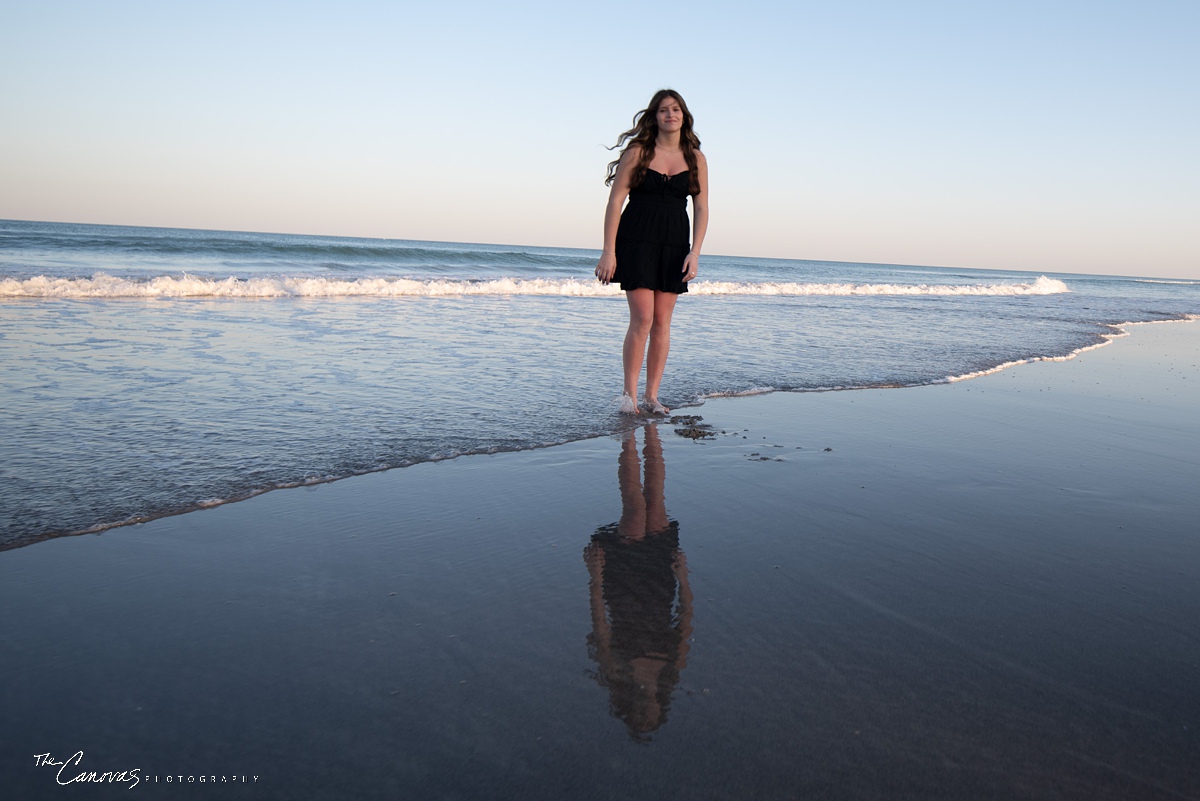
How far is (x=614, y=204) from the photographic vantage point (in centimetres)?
462

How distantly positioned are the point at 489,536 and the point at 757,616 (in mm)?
889

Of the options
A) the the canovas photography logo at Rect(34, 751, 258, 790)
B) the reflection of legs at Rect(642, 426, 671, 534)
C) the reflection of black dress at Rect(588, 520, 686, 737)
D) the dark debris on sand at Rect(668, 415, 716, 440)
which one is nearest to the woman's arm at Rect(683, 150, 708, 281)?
the dark debris on sand at Rect(668, 415, 716, 440)

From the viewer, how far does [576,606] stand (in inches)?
78.2

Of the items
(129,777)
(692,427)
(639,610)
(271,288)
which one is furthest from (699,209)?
(271,288)

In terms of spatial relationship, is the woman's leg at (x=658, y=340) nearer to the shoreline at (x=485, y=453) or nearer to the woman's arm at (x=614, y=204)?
the shoreline at (x=485, y=453)

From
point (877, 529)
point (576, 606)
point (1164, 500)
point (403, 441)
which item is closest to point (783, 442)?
point (877, 529)

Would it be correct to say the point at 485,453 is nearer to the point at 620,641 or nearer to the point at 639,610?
the point at 639,610

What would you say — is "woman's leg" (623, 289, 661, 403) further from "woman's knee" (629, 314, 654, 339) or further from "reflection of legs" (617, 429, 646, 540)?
"reflection of legs" (617, 429, 646, 540)

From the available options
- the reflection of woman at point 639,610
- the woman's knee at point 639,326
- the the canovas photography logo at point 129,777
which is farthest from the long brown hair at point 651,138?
the the canovas photography logo at point 129,777

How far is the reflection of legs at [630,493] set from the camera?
2.60m

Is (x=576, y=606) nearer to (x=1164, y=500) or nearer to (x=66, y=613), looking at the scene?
(x=66, y=613)

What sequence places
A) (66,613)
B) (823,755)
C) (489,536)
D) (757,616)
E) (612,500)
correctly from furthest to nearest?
(612,500), (489,536), (757,616), (66,613), (823,755)

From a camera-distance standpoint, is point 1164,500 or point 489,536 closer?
point 489,536

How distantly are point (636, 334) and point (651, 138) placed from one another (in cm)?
113
